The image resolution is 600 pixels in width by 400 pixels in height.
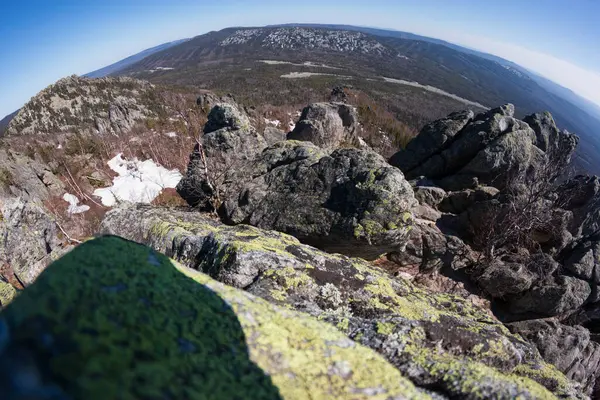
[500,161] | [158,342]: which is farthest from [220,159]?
[500,161]

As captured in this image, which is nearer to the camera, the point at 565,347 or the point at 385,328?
the point at 385,328

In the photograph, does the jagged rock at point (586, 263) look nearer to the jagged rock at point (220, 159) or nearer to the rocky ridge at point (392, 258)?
the rocky ridge at point (392, 258)

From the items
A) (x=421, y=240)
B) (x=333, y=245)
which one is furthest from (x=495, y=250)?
(x=333, y=245)

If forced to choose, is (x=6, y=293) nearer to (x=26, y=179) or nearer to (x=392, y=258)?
(x=392, y=258)

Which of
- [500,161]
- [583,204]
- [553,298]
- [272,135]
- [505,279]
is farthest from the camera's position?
[272,135]

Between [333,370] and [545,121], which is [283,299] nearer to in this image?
[333,370]

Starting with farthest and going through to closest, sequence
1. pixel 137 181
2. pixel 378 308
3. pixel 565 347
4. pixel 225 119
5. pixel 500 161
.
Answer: pixel 137 181 < pixel 500 161 < pixel 225 119 < pixel 565 347 < pixel 378 308

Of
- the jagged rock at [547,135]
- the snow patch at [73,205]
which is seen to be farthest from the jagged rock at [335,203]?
the jagged rock at [547,135]
